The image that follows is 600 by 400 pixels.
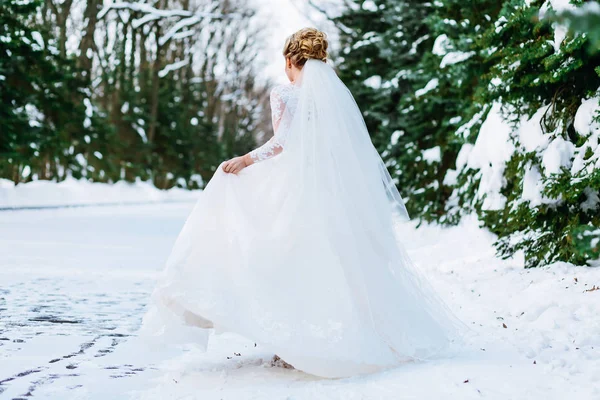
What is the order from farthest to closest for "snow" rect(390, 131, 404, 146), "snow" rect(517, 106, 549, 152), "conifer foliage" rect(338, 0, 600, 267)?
1. "snow" rect(390, 131, 404, 146)
2. "snow" rect(517, 106, 549, 152)
3. "conifer foliage" rect(338, 0, 600, 267)

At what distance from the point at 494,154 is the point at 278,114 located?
17.9 feet

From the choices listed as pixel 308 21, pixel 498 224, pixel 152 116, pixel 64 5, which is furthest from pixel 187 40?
pixel 498 224

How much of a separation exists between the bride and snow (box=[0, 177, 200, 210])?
748 inches

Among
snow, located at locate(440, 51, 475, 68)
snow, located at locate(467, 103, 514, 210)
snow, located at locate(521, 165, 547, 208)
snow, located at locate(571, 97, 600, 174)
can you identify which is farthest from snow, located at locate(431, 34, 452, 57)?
snow, located at locate(571, 97, 600, 174)

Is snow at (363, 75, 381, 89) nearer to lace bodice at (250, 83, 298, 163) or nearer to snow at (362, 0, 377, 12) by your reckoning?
snow at (362, 0, 377, 12)

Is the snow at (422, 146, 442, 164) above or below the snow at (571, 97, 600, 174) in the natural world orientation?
above

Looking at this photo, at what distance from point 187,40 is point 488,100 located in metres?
41.1

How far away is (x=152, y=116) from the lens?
1630 inches

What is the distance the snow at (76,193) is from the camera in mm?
25984

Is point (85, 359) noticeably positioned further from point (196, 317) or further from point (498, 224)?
point (498, 224)

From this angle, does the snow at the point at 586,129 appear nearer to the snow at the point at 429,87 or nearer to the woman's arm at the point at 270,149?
the woman's arm at the point at 270,149

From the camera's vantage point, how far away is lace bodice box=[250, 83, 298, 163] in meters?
4.98

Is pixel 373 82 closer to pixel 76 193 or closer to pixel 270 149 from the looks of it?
pixel 270 149

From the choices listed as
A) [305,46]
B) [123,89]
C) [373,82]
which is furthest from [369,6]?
[123,89]
